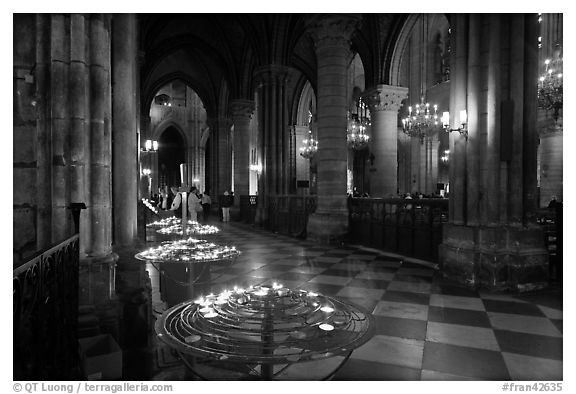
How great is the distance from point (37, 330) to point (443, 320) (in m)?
3.84

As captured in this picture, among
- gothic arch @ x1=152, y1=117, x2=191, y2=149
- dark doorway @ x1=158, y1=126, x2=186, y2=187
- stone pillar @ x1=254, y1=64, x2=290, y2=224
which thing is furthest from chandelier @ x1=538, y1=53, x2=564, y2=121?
dark doorway @ x1=158, y1=126, x2=186, y2=187

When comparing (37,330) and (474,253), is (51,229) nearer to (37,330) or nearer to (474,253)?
(37,330)

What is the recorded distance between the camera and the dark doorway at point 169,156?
40656 millimetres

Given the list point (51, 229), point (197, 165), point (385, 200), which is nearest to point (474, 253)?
point (385, 200)

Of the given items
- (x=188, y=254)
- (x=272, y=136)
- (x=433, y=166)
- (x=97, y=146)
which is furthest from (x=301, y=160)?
(x=97, y=146)

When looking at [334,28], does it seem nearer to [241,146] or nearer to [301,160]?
[241,146]

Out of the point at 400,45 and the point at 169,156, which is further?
the point at 169,156

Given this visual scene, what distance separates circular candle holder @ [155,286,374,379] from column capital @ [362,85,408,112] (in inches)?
539

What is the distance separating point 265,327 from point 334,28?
9.81 meters

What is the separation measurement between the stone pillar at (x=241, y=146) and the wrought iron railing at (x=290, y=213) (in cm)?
335

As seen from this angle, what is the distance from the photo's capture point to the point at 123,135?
510cm

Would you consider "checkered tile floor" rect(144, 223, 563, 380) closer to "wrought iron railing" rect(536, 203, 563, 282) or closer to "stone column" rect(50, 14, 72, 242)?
"wrought iron railing" rect(536, 203, 563, 282)

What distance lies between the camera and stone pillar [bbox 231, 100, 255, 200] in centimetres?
1819

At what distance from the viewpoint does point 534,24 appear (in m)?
6.06
